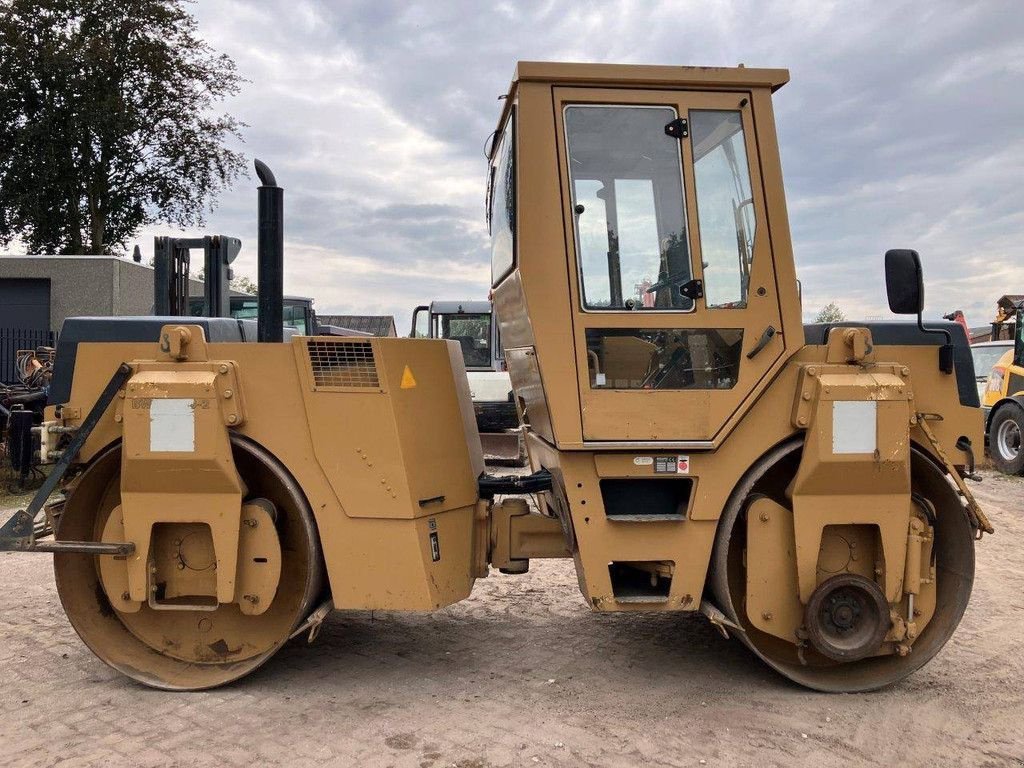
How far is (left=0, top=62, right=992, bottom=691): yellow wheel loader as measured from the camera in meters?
4.02

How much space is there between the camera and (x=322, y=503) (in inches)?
163

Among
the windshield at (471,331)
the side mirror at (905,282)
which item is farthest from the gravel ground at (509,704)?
the windshield at (471,331)

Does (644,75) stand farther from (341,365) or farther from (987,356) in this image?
(987,356)

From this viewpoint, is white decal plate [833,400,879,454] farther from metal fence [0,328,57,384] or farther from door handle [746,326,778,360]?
metal fence [0,328,57,384]

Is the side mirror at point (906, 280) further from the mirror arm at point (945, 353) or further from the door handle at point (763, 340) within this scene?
the door handle at point (763, 340)

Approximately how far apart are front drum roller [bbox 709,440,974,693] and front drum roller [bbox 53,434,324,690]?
1.99m

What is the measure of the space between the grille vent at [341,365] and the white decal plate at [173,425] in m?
0.58

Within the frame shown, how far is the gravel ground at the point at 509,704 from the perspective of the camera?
353 cm

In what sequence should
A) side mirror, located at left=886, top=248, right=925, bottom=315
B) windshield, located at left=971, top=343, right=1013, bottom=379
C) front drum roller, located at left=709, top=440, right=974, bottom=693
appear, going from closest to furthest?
side mirror, located at left=886, top=248, right=925, bottom=315 → front drum roller, located at left=709, top=440, right=974, bottom=693 → windshield, located at left=971, top=343, right=1013, bottom=379

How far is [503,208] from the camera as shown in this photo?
15.0 feet

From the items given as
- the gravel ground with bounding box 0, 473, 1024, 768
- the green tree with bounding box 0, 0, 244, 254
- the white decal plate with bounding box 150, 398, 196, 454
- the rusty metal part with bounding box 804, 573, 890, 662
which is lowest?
the gravel ground with bounding box 0, 473, 1024, 768

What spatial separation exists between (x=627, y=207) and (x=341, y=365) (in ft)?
5.04

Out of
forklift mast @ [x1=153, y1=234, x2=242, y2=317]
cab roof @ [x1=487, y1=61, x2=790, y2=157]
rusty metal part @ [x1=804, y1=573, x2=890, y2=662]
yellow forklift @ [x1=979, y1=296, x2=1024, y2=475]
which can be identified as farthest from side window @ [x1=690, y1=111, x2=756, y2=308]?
yellow forklift @ [x1=979, y1=296, x2=1024, y2=475]

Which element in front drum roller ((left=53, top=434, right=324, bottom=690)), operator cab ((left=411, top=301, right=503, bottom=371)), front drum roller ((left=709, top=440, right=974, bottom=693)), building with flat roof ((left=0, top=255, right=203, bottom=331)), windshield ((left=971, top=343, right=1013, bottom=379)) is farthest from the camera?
building with flat roof ((left=0, top=255, right=203, bottom=331))
